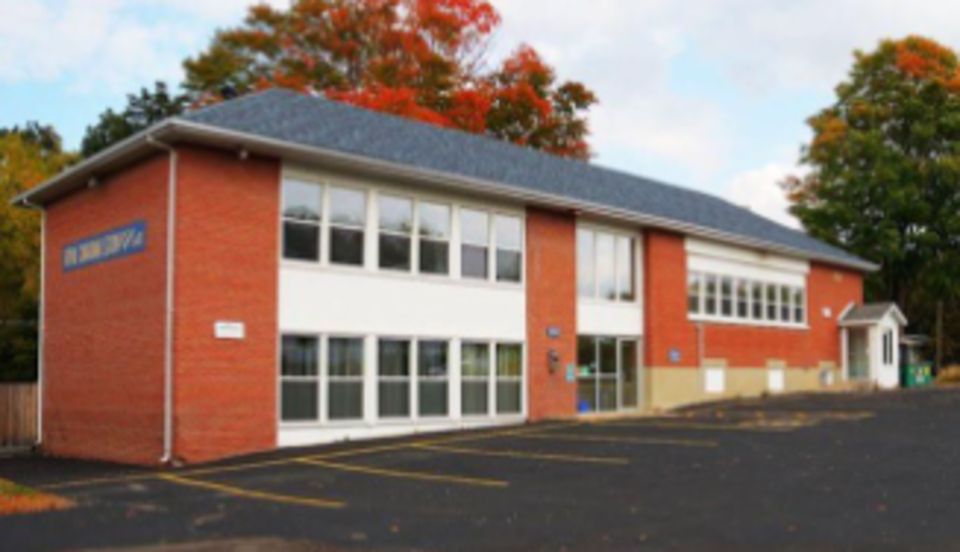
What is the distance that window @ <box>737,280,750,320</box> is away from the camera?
31.2m

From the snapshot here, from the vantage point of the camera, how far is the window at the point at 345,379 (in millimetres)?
19531

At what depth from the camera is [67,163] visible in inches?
1485

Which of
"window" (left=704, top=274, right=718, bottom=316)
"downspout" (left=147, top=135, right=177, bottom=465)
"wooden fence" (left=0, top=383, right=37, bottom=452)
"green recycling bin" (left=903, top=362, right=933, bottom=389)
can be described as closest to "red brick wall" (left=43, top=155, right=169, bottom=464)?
"downspout" (left=147, top=135, right=177, bottom=465)

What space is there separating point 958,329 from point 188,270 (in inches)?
1766

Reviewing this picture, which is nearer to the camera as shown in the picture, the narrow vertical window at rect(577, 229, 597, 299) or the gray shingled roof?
the gray shingled roof

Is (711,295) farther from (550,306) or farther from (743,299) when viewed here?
(550,306)

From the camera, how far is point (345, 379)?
1978 centimetres

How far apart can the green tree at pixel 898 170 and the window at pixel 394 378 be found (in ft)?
97.4

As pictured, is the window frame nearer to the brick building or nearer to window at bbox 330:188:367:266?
the brick building

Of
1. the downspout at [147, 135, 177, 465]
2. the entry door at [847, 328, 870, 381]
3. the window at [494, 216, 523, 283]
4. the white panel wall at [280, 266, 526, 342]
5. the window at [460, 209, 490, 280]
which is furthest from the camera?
the entry door at [847, 328, 870, 381]

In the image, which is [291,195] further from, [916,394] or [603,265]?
[916,394]

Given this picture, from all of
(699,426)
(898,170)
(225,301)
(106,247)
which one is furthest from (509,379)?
(898,170)

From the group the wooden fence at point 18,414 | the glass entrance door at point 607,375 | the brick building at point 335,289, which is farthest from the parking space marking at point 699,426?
the wooden fence at point 18,414

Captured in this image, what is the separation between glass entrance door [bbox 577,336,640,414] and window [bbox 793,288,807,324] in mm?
9300
